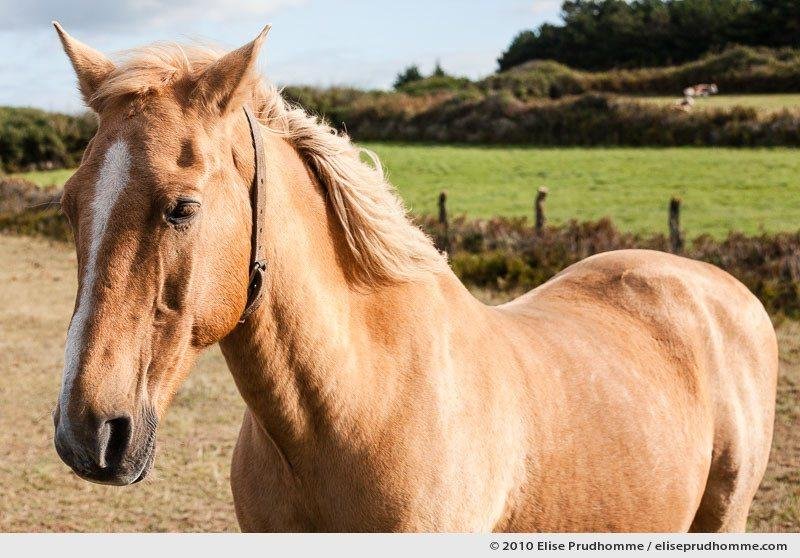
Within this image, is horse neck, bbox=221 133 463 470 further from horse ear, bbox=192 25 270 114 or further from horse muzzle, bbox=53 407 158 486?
horse muzzle, bbox=53 407 158 486

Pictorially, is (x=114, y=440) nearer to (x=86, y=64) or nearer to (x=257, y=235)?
(x=257, y=235)

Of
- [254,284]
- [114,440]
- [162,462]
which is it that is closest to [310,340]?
[254,284]

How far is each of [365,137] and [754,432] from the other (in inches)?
1184

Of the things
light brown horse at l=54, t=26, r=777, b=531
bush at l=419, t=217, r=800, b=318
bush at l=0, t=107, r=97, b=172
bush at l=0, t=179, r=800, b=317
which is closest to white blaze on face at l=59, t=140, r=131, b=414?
light brown horse at l=54, t=26, r=777, b=531

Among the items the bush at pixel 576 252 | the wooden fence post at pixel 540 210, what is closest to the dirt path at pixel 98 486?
the bush at pixel 576 252

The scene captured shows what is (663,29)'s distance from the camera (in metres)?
23.4

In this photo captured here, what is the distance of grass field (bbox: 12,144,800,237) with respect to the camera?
637 inches

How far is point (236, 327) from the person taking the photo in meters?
2.30

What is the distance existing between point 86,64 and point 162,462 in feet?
16.1

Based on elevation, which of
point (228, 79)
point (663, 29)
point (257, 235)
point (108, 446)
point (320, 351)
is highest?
point (663, 29)

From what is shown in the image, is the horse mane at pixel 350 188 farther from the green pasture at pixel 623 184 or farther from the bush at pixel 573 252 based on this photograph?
the green pasture at pixel 623 184

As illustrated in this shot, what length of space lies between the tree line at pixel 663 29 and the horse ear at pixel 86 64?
19.5 metres

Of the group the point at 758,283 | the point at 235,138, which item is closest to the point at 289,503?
the point at 235,138

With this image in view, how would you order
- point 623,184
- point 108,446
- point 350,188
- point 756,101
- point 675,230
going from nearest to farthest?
point 108,446 → point 350,188 → point 675,230 → point 623,184 → point 756,101
